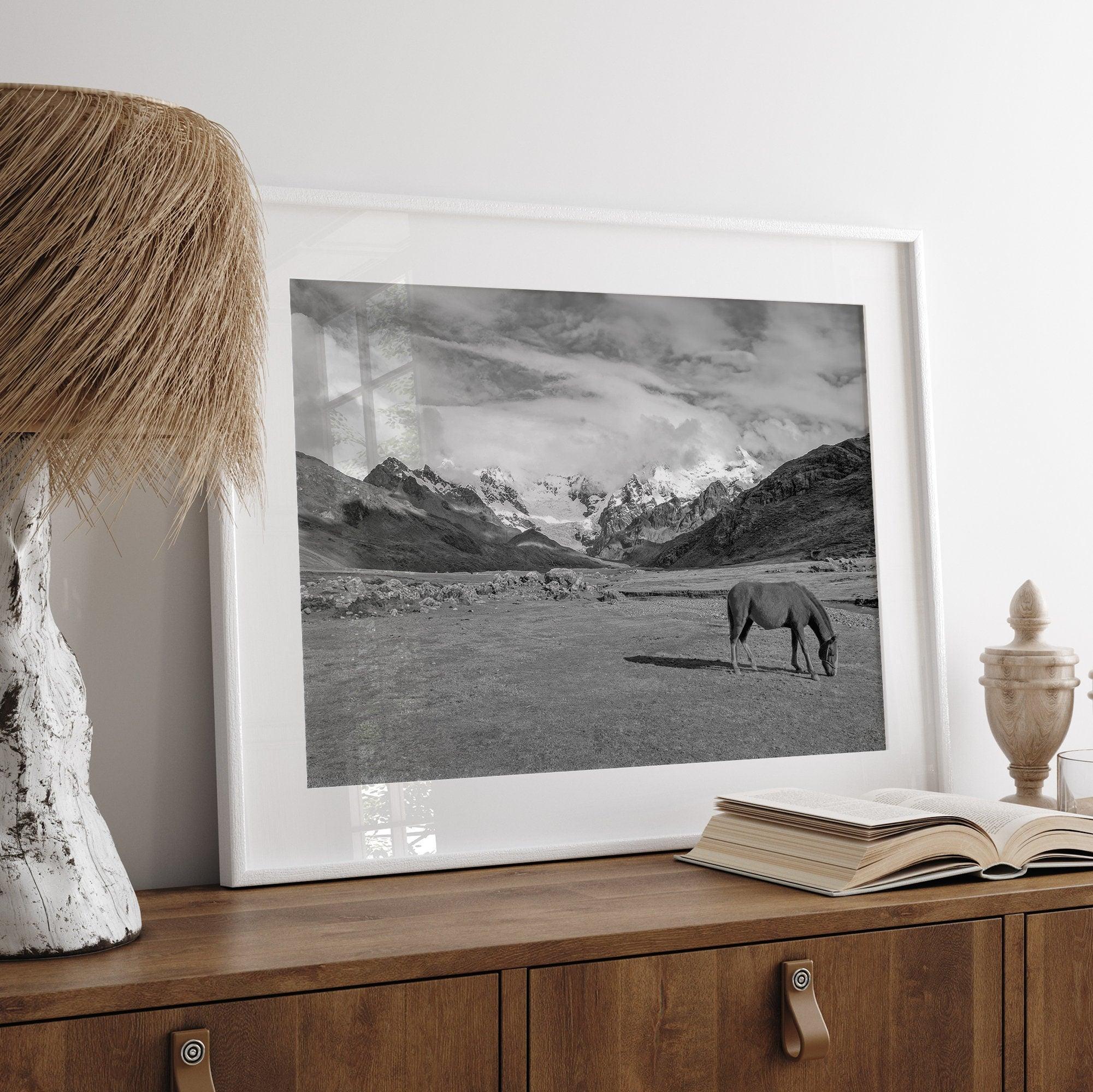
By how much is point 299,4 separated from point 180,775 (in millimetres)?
952

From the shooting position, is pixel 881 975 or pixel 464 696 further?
pixel 464 696

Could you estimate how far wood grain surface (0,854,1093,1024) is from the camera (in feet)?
3.01

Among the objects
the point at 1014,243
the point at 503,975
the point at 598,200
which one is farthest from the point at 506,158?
the point at 503,975

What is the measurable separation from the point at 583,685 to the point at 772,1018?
18.7 inches

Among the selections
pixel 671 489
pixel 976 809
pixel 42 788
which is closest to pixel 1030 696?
pixel 976 809

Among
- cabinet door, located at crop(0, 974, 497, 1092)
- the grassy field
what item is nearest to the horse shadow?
the grassy field

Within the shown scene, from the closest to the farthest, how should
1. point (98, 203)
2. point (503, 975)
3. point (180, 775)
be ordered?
point (98, 203), point (503, 975), point (180, 775)

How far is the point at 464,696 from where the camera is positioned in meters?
1.37

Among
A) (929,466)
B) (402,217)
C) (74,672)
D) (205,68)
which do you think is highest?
(205,68)

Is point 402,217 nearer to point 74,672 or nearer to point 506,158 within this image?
point 506,158

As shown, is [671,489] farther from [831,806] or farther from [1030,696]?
[1030,696]

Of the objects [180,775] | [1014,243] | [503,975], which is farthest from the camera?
[1014,243]

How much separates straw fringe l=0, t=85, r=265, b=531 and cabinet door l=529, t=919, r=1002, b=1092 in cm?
59

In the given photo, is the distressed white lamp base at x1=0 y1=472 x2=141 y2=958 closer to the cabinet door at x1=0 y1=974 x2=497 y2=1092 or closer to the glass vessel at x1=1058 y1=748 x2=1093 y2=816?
the cabinet door at x1=0 y1=974 x2=497 y2=1092
